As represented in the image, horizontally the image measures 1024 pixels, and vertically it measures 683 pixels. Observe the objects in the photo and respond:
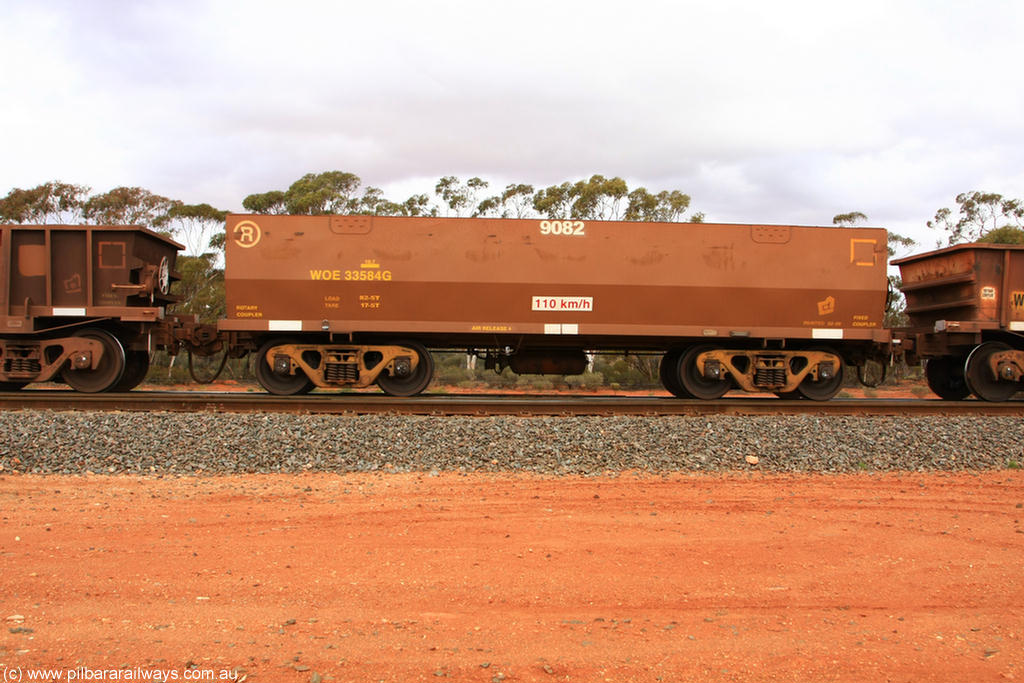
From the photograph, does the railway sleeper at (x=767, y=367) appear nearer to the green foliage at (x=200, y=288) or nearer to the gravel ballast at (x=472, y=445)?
the gravel ballast at (x=472, y=445)

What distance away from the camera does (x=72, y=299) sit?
10.4 metres

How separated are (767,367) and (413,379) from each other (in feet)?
19.4

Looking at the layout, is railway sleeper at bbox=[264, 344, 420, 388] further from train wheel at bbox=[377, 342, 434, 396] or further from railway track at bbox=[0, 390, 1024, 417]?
railway track at bbox=[0, 390, 1024, 417]

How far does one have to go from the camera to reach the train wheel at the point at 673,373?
454 inches

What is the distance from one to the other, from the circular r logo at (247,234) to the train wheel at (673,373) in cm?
727

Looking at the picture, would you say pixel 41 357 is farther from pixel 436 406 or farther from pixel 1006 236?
pixel 1006 236

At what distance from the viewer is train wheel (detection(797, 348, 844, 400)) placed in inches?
440

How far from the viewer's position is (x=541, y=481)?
636 centimetres

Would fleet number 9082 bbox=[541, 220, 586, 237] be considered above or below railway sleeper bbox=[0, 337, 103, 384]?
→ above

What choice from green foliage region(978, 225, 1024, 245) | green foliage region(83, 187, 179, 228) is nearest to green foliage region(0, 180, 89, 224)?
green foliage region(83, 187, 179, 228)

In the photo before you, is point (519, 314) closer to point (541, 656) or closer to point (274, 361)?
point (274, 361)

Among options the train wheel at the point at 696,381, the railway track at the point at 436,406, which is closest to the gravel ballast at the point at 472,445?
the railway track at the point at 436,406

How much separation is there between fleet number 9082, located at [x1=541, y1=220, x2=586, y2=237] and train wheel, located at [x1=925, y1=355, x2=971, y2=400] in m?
7.21

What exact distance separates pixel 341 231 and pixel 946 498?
348 inches
